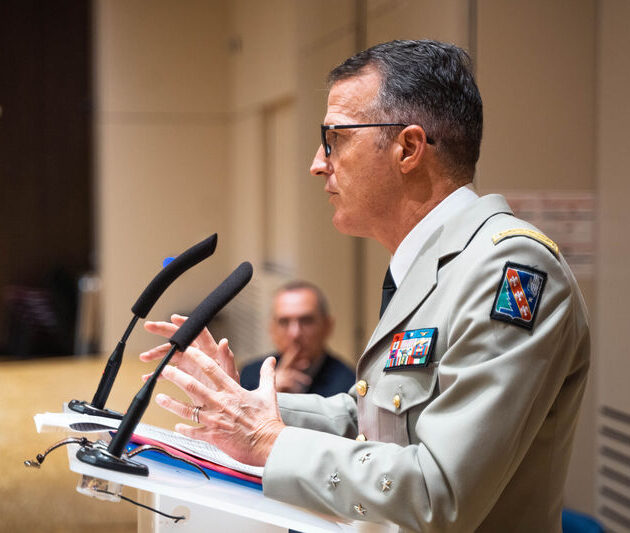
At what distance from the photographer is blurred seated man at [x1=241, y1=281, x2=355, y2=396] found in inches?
118

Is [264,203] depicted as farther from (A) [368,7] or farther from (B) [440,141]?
(B) [440,141]

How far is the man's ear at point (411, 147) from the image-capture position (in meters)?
1.34

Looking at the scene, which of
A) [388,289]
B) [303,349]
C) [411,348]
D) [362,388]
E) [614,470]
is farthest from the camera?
[303,349]

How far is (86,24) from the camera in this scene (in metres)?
8.74

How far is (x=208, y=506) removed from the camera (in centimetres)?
112

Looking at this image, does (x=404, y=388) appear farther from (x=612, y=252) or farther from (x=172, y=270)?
(x=612, y=252)

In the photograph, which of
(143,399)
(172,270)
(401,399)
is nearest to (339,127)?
(172,270)

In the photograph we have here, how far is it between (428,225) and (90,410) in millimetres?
640

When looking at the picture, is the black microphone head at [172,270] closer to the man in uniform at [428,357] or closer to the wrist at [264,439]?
the man in uniform at [428,357]

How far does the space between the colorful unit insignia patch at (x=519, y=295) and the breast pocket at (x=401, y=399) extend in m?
0.15

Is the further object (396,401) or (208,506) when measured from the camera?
(396,401)

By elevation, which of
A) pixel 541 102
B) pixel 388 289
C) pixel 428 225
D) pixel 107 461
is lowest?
pixel 107 461

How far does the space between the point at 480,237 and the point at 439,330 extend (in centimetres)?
16

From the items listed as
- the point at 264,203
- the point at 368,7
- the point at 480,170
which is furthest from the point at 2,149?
the point at 480,170
